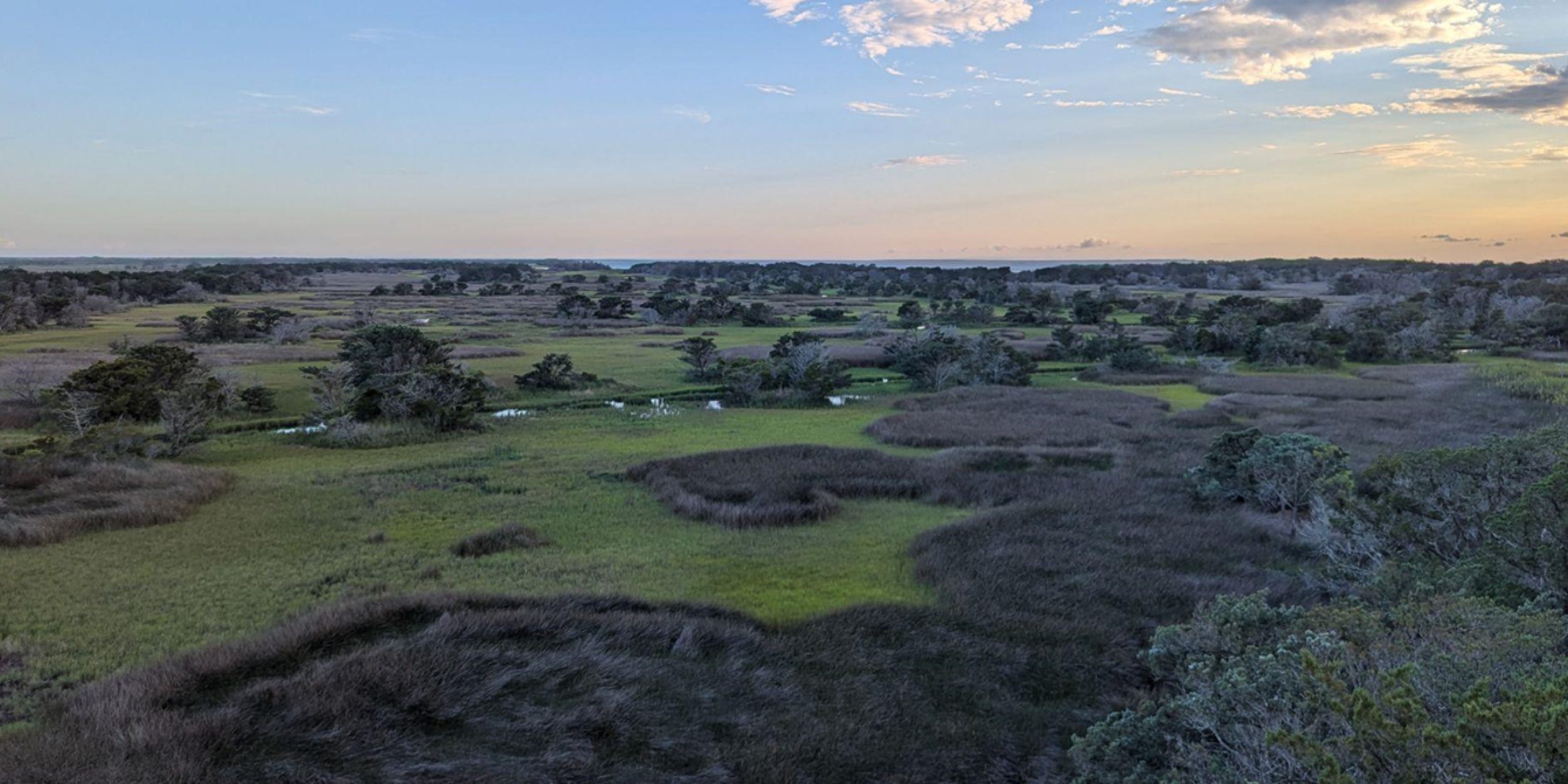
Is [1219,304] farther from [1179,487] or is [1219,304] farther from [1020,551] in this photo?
[1020,551]

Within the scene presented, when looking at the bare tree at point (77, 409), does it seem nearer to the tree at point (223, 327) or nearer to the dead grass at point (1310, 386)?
the tree at point (223, 327)

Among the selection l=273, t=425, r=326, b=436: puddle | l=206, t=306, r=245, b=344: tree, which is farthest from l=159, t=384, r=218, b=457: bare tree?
l=206, t=306, r=245, b=344: tree

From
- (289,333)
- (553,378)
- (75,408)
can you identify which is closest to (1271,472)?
(553,378)

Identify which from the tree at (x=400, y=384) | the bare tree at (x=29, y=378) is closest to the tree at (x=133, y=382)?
the bare tree at (x=29, y=378)

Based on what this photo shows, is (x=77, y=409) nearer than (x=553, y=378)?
Yes

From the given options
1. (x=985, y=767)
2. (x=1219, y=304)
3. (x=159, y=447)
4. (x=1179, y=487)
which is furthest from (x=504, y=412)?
(x=1219, y=304)

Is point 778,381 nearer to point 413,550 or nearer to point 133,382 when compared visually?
point 413,550
